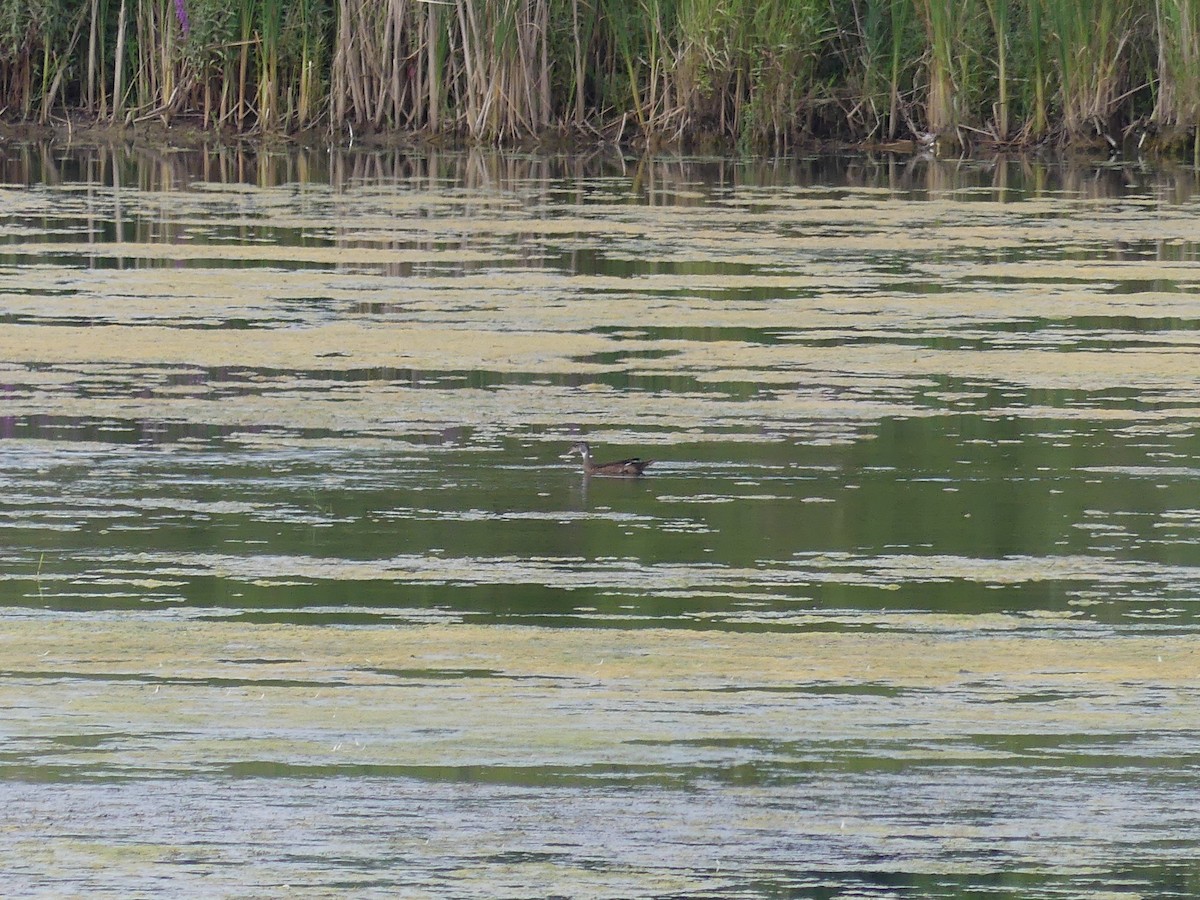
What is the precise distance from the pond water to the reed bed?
490 cm

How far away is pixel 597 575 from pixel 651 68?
10111 mm

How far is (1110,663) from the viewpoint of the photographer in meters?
3.70

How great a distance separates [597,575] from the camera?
4.26 m

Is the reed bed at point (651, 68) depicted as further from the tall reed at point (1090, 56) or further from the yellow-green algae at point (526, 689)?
the yellow-green algae at point (526, 689)

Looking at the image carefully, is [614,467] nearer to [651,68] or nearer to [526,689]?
[526,689]

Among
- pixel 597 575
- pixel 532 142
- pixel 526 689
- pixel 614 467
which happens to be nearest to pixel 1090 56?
pixel 532 142

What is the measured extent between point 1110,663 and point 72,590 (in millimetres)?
1774

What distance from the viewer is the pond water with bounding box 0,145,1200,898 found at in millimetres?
2951

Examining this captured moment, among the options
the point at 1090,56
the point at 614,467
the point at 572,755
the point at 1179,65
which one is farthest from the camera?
the point at 1090,56

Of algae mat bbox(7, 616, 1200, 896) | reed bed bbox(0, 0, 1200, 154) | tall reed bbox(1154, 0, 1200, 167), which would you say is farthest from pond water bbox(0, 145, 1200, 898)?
reed bed bbox(0, 0, 1200, 154)

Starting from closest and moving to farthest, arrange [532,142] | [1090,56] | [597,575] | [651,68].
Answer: [597,575] < [1090,56] < [532,142] < [651,68]

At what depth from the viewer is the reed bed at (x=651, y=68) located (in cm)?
1352

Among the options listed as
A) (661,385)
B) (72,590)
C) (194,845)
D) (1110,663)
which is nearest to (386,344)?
(661,385)

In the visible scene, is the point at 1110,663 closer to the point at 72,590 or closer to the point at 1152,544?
the point at 1152,544
